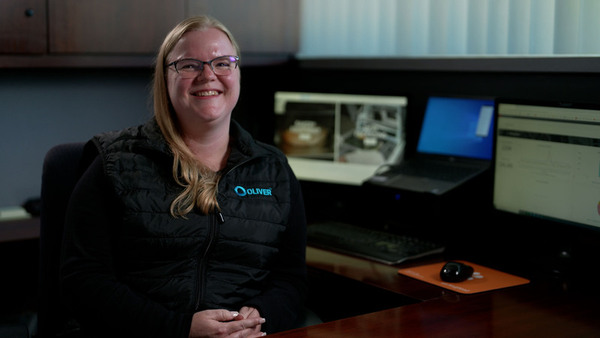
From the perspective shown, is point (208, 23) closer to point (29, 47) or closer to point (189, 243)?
point (189, 243)

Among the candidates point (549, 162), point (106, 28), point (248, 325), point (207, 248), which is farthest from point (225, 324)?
point (106, 28)

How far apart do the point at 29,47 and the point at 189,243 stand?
104 cm

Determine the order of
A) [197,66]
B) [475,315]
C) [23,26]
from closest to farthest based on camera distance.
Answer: [475,315]
[197,66]
[23,26]

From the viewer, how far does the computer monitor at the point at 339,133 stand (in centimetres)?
255

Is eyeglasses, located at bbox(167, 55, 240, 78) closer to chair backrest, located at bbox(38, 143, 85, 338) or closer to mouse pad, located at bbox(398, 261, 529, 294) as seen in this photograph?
chair backrest, located at bbox(38, 143, 85, 338)

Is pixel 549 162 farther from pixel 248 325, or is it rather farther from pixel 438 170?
pixel 248 325

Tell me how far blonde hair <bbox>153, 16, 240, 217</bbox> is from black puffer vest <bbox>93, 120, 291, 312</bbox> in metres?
0.02

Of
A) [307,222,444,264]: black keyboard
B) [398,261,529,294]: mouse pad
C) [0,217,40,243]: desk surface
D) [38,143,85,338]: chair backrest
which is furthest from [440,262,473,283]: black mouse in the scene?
[0,217,40,243]: desk surface

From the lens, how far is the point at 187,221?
1716 millimetres

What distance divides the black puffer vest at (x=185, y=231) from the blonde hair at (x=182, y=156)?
0.8 inches

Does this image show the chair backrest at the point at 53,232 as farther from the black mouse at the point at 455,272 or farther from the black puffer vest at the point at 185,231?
the black mouse at the point at 455,272

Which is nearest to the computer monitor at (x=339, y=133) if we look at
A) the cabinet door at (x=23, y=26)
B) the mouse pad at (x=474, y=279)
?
the mouse pad at (x=474, y=279)

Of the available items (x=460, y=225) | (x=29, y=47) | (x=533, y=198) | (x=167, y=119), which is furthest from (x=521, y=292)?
(x=29, y=47)

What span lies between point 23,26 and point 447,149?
55.4 inches
